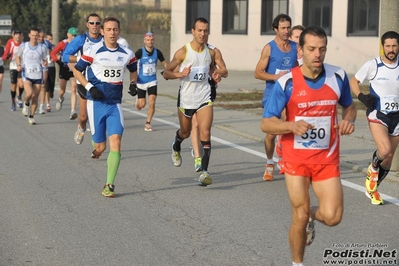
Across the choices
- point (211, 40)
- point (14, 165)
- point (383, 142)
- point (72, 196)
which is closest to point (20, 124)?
point (14, 165)

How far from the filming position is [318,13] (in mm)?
37969

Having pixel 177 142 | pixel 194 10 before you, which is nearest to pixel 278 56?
pixel 177 142

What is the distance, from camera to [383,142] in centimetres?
956

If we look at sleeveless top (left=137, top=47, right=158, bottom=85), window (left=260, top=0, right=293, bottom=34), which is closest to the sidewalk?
sleeveless top (left=137, top=47, right=158, bottom=85)

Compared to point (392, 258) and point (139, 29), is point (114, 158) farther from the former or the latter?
point (139, 29)

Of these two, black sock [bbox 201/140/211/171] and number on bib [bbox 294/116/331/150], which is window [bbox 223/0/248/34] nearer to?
black sock [bbox 201/140/211/171]

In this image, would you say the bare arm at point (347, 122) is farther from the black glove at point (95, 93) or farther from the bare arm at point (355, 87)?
the black glove at point (95, 93)

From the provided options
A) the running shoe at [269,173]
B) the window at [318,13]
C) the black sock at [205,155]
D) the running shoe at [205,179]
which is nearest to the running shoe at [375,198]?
the running shoe at [269,173]

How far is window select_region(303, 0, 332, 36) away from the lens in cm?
3756

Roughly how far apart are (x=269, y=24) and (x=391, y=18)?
28.9m

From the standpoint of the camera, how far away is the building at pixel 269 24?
119ft

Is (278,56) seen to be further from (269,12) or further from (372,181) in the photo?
(269,12)

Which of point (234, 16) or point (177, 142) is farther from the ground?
point (234, 16)

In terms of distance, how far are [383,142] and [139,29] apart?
48.8 m
